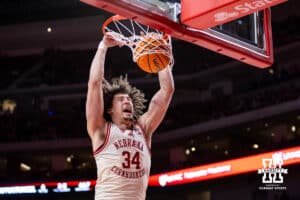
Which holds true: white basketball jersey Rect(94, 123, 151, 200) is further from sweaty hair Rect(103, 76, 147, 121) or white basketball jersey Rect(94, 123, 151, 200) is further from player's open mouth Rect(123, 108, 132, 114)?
sweaty hair Rect(103, 76, 147, 121)

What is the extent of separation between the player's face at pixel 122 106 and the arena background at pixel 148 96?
11.3m

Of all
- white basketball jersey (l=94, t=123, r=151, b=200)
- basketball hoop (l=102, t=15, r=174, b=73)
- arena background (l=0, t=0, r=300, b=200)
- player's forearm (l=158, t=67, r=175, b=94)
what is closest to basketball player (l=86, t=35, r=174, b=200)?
white basketball jersey (l=94, t=123, r=151, b=200)

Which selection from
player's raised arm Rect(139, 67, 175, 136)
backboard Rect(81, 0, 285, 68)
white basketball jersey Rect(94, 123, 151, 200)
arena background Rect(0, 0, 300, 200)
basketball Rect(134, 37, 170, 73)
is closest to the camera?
white basketball jersey Rect(94, 123, 151, 200)

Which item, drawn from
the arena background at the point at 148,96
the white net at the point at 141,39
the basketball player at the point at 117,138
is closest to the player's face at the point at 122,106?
the basketball player at the point at 117,138

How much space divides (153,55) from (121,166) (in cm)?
101

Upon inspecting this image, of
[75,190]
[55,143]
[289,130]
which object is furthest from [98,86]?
[55,143]

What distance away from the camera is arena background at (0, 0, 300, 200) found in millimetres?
16781

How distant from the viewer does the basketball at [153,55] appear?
4.37m

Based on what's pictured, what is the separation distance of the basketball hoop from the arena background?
11.0 m

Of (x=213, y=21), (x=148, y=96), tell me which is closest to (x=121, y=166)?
(x=213, y=21)

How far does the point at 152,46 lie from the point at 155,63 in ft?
0.47

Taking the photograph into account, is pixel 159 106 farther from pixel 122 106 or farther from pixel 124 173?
pixel 124 173

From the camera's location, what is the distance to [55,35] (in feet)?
76.2

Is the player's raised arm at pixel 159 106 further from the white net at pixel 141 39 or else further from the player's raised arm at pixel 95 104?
the player's raised arm at pixel 95 104
